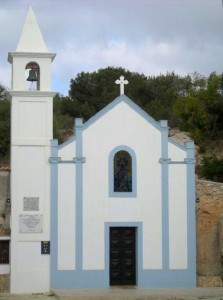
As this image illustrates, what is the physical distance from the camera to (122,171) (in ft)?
78.7

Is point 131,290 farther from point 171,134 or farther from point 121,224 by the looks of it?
point 171,134

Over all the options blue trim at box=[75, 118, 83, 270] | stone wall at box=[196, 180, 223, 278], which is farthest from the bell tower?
stone wall at box=[196, 180, 223, 278]

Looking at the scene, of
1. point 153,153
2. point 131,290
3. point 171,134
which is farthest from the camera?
point 171,134

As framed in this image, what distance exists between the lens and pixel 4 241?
23359 millimetres

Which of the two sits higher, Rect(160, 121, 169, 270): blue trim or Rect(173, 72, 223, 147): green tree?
Rect(173, 72, 223, 147): green tree

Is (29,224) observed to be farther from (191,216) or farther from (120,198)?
(191,216)

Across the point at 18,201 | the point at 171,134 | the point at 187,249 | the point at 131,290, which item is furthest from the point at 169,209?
the point at 171,134

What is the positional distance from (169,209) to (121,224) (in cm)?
181

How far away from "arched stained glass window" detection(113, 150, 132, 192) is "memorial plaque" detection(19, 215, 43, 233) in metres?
3.01

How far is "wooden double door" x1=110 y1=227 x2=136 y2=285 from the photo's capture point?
23.5 m

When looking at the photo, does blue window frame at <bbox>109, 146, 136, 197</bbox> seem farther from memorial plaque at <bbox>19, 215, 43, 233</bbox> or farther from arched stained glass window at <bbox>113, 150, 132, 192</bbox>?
memorial plaque at <bbox>19, 215, 43, 233</bbox>

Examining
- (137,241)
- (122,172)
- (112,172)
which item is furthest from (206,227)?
(112,172)

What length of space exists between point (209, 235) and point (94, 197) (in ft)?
15.3

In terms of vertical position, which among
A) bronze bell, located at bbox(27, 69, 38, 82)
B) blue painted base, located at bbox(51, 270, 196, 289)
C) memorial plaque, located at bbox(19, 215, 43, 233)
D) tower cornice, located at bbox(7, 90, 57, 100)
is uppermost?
bronze bell, located at bbox(27, 69, 38, 82)
